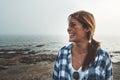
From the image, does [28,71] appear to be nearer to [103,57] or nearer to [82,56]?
[82,56]

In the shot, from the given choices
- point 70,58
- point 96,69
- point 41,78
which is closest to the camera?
point 96,69

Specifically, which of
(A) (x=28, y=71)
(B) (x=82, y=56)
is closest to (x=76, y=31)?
(B) (x=82, y=56)

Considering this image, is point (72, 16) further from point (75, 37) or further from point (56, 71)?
point (56, 71)

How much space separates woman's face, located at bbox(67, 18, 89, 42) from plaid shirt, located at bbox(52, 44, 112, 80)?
0.24m

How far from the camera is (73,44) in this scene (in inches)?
159

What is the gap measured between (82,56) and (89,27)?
0.48 metres

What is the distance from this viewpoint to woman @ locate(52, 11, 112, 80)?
3.62m

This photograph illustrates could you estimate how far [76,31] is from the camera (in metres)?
3.88

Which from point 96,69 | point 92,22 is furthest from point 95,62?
point 92,22

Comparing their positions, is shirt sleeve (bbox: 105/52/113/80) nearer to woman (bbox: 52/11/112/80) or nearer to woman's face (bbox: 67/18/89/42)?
woman (bbox: 52/11/112/80)

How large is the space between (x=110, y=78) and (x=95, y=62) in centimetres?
35

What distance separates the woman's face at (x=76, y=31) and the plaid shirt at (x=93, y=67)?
237 mm

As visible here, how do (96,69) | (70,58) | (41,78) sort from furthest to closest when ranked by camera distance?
(41,78)
(70,58)
(96,69)

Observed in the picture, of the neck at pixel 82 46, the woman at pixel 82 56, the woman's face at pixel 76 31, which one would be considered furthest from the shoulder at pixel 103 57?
the woman's face at pixel 76 31
